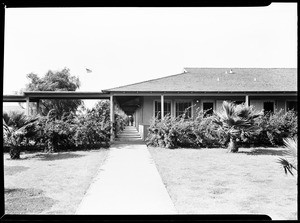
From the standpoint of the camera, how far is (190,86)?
1831 centimetres

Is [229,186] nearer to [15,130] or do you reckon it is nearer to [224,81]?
[15,130]

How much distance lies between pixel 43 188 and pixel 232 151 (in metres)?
9.01

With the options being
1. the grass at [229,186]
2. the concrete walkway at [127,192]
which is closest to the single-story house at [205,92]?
the grass at [229,186]

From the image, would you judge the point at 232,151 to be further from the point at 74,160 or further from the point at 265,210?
the point at 265,210

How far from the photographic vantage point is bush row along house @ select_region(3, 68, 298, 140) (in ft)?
56.8

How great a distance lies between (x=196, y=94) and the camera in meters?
17.4

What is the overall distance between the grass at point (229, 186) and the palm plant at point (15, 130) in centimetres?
539

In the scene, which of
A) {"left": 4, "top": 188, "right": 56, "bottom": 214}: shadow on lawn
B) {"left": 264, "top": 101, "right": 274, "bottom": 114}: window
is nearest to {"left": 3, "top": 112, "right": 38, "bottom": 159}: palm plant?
{"left": 4, "top": 188, "right": 56, "bottom": 214}: shadow on lawn

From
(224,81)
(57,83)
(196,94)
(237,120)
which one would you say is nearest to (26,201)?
(237,120)

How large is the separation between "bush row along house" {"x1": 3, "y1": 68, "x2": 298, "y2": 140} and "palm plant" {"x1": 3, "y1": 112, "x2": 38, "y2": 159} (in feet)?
19.0

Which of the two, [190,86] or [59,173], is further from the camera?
[190,86]

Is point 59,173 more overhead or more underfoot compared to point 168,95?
more underfoot
